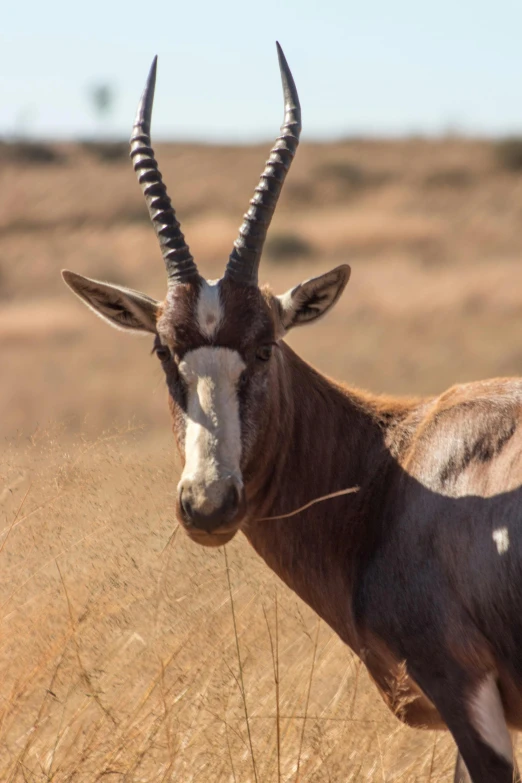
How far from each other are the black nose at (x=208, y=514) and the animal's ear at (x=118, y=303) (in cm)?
158

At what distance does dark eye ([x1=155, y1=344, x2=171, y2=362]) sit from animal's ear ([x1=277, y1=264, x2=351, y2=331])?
2.95ft

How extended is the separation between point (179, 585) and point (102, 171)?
208ft

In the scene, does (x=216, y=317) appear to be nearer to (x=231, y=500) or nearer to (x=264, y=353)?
(x=264, y=353)

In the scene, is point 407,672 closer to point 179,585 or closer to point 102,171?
point 179,585

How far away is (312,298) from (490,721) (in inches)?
121

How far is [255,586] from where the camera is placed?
8.54m

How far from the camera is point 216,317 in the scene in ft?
24.2

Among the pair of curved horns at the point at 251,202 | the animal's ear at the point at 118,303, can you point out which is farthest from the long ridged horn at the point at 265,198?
the animal's ear at the point at 118,303

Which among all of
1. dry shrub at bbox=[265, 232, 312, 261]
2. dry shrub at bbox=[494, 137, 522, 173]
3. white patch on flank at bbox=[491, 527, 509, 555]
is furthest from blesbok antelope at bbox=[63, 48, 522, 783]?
dry shrub at bbox=[494, 137, 522, 173]

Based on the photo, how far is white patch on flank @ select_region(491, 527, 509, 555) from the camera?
6.63 meters

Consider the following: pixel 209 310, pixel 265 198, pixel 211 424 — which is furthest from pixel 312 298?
pixel 211 424

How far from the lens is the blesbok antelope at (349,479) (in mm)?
6637

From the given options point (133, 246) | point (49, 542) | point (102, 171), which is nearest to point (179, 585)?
point (49, 542)

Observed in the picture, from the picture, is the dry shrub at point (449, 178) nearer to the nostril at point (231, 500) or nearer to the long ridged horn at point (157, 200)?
the long ridged horn at point (157, 200)
